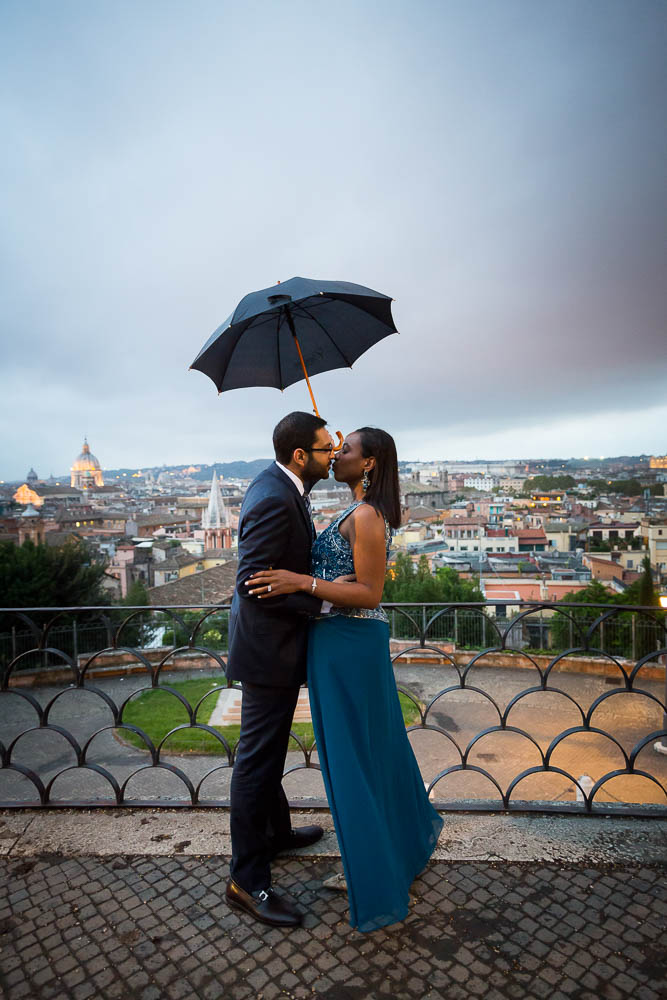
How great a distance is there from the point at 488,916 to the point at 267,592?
1.30 metres

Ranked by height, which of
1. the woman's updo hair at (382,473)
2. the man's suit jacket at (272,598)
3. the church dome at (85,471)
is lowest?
the man's suit jacket at (272,598)

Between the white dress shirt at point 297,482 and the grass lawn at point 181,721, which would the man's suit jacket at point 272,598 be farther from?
the grass lawn at point 181,721

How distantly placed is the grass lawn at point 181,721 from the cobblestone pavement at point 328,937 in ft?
28.2

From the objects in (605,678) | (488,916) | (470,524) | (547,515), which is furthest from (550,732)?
(547,515)

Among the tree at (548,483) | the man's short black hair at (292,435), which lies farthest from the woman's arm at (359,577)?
Answer: the tree at (548,483)

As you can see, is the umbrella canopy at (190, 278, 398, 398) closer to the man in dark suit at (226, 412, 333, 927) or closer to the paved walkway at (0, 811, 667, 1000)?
the man in dark suit at (226, 412, 333, 927)

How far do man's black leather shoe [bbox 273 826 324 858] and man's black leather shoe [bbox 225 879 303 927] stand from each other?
32 cm

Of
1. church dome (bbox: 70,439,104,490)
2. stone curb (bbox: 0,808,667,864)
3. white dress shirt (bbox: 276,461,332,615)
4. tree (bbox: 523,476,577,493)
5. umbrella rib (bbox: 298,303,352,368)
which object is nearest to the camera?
white dress shirt (bbox: 276,461,332,615)

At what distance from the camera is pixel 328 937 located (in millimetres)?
1920

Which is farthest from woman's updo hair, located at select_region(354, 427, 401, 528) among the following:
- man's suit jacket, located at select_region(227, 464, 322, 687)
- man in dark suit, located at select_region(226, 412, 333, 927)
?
man's suit jacket, located at select_region(227, 464, 322, 687)

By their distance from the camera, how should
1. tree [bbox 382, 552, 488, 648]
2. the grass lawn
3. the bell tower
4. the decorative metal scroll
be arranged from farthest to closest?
the bell tower < tree [bbox 382, 552, 488, 648] < the grass lawn < the decorative metal scroll

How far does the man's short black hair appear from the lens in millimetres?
1983

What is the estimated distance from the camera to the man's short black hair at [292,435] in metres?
1.98

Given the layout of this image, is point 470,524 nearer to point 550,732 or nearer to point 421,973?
point 550,732
